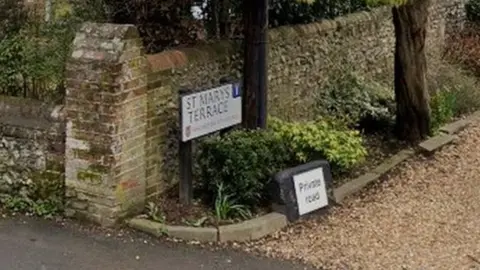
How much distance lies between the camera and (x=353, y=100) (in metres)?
10.9

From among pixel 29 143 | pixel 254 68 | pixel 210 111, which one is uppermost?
pixel 254 68

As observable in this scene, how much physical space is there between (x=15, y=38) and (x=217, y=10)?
2.22 meters

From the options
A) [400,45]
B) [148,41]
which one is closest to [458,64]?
[400,45]

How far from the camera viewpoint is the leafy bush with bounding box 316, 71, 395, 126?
422 inches

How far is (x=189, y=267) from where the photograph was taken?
624 centimetres

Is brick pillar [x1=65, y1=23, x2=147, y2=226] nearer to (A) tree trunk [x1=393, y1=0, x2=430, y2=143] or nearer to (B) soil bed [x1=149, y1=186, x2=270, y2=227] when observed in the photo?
(B) soil bed [x1=149, y1=186, x2=270, y2=227]

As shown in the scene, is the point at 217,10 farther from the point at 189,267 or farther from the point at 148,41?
the point at 189,267

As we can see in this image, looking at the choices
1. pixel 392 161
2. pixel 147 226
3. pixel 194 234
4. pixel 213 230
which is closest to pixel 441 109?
pixel 392 161

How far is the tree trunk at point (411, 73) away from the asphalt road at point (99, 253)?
425cm

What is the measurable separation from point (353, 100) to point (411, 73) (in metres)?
0.99

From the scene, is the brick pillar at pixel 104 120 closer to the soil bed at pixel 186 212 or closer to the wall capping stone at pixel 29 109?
the wall capping stone at pixel 29 109

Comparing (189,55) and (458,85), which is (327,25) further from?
(189,55)

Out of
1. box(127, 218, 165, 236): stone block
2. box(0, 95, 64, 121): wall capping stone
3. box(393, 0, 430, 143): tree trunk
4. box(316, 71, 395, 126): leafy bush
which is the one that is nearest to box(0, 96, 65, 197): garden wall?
box(0, 95, 64, 121): wall capping stone

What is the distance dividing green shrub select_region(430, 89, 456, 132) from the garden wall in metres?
5.02
